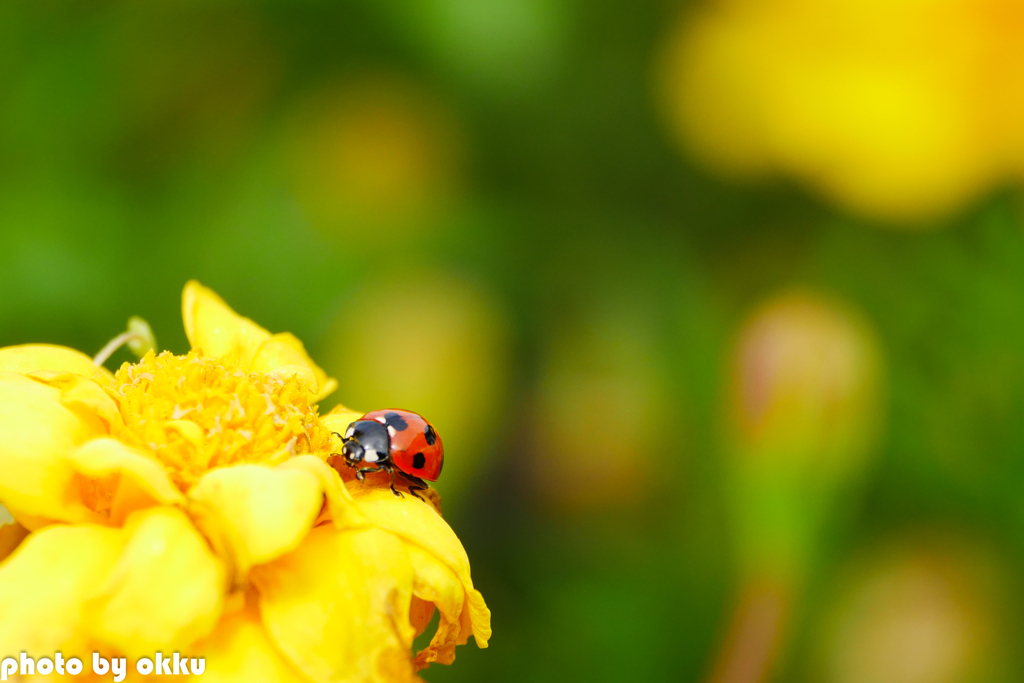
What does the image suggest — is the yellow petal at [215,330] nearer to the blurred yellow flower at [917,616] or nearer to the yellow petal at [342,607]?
the yellow petal at [342,607]

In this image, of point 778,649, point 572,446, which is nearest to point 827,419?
point 778,649

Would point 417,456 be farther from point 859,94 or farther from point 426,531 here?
point 859,94

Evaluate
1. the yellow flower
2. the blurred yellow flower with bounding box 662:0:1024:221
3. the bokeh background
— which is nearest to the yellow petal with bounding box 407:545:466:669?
the yellow flower

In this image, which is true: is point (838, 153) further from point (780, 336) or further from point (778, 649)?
point (778, 649)

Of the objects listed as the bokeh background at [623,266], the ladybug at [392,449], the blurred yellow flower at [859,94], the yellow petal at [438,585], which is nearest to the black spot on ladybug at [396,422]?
the ladybug at [392,449]

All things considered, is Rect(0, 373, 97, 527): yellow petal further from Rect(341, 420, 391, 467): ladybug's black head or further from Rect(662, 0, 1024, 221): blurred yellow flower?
Rect(662, 0, 1024, 221): blurred yellow flower

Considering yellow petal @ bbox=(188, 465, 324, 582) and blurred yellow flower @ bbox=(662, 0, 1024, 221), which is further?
blurred yellow flower @ bbox=(662, 0, 1024, 221)
